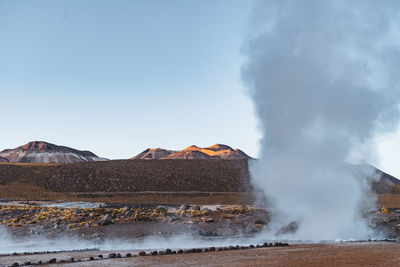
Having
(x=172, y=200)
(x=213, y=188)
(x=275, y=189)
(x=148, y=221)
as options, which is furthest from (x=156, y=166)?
(x=275, y=189)

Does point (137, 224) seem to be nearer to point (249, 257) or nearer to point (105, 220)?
point (105, 220)

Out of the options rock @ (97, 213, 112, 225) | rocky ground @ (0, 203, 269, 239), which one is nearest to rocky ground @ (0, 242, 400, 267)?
rocky ground @ (0, 203, 269, 239)

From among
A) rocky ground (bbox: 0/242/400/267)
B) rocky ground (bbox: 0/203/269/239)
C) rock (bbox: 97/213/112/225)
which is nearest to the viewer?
rocky ground (bbox: 0/242/400/267)

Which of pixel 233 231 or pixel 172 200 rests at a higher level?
pixel 172 200

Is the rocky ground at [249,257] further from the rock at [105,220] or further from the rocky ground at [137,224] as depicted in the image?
the rock at [105,220]

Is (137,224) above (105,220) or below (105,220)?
below

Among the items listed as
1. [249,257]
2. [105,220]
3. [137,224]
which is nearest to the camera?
[249,257]

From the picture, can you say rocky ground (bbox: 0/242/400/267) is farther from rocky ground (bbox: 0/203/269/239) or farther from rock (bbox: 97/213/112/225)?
rock (bbox: 97/213/112/225)

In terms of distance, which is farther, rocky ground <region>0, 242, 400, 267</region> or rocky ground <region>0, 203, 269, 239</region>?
rocky ground <region>0, 203, 269, 239</region>

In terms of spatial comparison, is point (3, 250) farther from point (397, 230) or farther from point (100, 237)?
point (397, 230)

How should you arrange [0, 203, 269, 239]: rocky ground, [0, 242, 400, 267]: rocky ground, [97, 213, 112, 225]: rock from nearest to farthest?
[0, 242, 400, 267]: rocky ground < [0, 203, 269, 239]: rocky ground < [97, 213, 112, 225]: rock

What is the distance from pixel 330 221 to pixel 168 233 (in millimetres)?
9566

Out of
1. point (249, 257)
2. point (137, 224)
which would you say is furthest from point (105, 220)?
point (249, 257)

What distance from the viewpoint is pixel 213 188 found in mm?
78000
